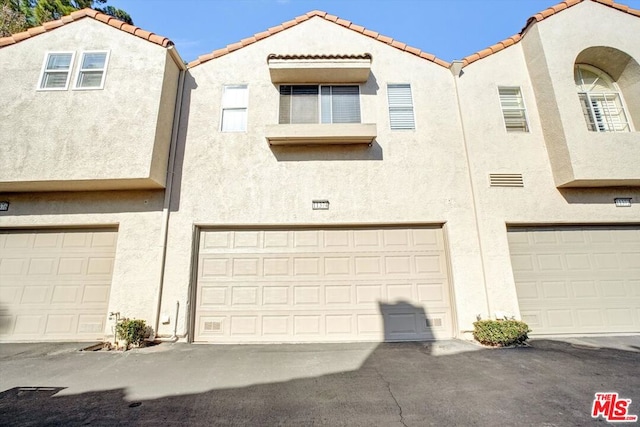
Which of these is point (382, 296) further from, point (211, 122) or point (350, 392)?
point (211, 122)

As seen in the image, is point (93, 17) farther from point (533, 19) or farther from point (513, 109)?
point (533, 19)

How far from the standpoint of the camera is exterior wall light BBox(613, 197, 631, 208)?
A: 22.4 ft

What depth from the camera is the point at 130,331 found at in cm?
570

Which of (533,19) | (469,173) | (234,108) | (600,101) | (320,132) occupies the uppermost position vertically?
(533,19)

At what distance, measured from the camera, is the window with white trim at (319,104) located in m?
7.39

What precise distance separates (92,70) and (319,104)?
5586 mm

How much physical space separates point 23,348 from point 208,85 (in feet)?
23.6

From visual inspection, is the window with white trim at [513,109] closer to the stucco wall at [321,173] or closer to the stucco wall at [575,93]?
the stucco wall at [575,93]

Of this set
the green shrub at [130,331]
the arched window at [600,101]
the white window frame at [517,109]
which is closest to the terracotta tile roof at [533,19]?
the white window frame at [517,109]

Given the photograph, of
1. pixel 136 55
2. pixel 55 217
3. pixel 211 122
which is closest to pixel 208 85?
pixel 211 122

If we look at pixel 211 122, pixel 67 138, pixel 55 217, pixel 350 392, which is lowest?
pixel 350 392

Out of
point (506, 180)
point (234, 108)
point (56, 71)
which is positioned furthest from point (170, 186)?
point (506, 180)

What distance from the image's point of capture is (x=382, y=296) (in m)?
6.37

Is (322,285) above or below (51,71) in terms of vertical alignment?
below
